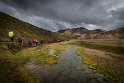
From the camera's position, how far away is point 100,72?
29.3 m

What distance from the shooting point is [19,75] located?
78.0ft

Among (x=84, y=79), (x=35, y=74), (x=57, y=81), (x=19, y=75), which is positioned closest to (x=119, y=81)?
(x=84, y=79)

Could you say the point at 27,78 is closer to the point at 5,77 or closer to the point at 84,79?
the point at 5,77

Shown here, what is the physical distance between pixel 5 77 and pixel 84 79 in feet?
37.5

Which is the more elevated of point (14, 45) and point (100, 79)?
point (14, 45)

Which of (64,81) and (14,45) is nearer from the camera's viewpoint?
(64,81)

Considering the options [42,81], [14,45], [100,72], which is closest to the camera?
[42,81]

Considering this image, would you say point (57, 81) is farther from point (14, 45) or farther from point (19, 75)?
point (14, 45)

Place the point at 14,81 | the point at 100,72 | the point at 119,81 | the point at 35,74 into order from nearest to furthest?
the point at 14,81
the point at 119,81
the point at 35,74
the point at 100,72

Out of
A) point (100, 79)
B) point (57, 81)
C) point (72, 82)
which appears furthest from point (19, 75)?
point (100, 79)

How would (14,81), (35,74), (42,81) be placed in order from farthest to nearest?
(35,74), (42,81), (14,81)

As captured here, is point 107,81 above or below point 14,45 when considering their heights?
below

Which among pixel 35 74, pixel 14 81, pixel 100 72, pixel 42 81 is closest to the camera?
pixel 14 81

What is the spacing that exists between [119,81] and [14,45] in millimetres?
42027
